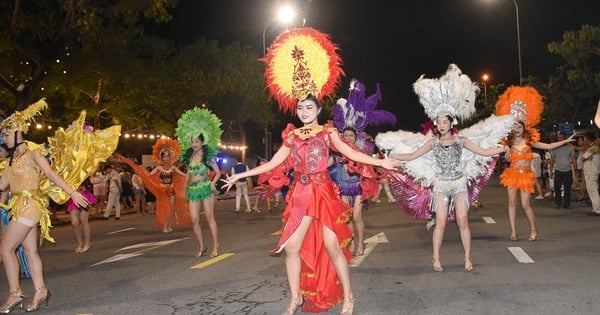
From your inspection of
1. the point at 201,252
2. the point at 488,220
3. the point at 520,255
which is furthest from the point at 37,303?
the point at 488,220

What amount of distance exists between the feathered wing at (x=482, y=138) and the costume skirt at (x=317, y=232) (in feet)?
9.80

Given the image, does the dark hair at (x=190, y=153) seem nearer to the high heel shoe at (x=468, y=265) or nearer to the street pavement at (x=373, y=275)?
the street pavement at (x=373, y=275)

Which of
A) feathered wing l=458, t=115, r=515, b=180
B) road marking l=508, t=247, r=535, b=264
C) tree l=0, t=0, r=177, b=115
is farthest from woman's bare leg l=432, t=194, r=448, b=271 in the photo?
tree l=0, t=0, r=177, b=115

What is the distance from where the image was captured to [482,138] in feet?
26.2

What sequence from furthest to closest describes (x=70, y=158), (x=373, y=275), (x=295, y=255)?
(x=373, y=275), (x=70, y=158), (x=295, y=255)

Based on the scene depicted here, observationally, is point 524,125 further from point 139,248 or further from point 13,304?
point 13,304

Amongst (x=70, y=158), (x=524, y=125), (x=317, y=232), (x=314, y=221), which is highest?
(x=524, y=125)

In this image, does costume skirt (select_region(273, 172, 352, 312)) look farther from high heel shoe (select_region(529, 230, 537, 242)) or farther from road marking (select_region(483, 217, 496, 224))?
road marking (select_region(483, 217, 496, 224))

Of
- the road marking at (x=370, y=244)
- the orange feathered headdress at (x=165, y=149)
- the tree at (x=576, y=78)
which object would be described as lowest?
the road marking at (x=370, y=244)

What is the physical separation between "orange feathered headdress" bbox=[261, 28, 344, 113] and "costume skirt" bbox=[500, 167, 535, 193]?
5080 millimetres

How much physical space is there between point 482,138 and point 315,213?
3.63m

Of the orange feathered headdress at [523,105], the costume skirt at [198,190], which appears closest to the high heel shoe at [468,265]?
the orange feathered headdress at [523,105]

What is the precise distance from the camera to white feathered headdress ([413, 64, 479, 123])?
298 inches

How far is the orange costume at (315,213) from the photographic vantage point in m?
5.42
